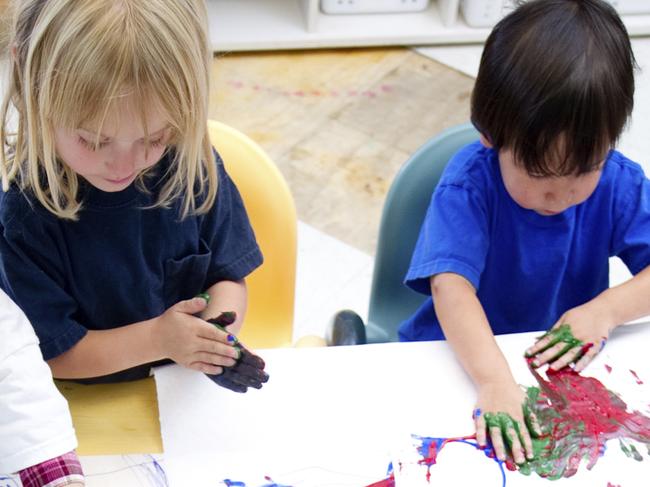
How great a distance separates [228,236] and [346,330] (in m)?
0.21

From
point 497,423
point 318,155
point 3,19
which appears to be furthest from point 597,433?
point 318,155

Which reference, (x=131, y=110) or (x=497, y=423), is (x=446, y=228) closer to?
(x=497, y=423)

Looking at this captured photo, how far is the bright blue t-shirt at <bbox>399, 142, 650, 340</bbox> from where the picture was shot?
106 cm

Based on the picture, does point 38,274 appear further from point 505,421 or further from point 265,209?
point 505,421

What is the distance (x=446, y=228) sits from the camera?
1063 millimetres

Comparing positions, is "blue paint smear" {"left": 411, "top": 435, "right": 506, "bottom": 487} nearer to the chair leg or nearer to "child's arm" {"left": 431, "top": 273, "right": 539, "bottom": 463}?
"child's arm" {"left": 431, "top": 273, "right": 539, "bottom": 463}

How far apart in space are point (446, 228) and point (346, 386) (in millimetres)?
234

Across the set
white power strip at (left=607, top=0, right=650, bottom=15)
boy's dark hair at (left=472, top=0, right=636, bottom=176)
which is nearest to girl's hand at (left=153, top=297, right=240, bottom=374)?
boy's dark hair at (left=472, top=0, right=636, bottom=176)

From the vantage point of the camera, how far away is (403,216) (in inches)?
48.1

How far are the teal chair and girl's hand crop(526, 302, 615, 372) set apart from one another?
0.25 metres

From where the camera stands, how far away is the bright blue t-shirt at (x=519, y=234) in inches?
41.8

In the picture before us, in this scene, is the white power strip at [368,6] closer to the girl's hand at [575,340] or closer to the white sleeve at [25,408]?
the girl's hand at [575,340]

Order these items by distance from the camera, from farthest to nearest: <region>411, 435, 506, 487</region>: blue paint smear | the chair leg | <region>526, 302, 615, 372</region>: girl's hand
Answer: the chair leg < <region>526, 302, 615, 372</region>: girl's hand < <region>411, 435, 506, 487</region>: blue paint smear

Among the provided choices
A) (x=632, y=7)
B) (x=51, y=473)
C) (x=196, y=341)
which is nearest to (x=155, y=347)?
(x=196, y=341)
